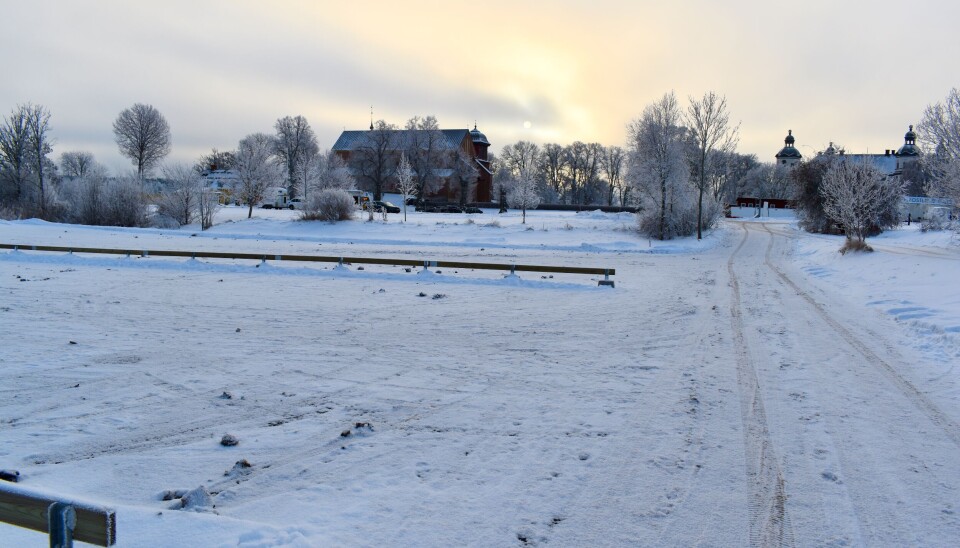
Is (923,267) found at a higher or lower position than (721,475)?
higher

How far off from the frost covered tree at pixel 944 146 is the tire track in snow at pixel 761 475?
90.7 ft

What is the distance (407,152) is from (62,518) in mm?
90647

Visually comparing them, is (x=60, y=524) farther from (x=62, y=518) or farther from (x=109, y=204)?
(x=109, y=204)

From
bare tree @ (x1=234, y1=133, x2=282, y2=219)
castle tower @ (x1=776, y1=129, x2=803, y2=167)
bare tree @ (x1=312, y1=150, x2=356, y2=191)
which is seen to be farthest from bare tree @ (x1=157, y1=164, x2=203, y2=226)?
castle tower @ (x1=776, y1=129, x2=803, y2=167)

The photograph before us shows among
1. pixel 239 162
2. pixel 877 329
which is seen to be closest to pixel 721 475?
pixel 877 329

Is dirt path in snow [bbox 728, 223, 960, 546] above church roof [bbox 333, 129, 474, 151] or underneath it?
underneath

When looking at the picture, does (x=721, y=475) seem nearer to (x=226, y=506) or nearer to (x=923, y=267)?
(x=226, y=506)

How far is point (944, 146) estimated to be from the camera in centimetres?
2978

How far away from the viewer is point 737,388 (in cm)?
764

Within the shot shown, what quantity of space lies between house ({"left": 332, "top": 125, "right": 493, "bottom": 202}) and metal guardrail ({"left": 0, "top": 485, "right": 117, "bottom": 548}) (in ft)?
285

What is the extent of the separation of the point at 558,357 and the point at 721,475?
4.38m

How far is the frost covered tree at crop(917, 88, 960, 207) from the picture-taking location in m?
28.3

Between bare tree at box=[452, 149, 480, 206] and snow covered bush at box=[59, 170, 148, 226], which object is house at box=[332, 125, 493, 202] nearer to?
bare tree at box=[452, 149, 480, 206]

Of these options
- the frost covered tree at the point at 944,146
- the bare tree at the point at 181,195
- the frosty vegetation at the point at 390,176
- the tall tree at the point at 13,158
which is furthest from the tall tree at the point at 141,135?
the frost covered tree at the point at 944,146
